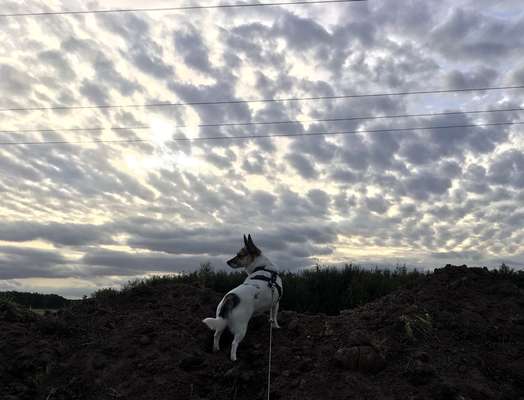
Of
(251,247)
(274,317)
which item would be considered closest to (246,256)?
(251,247)

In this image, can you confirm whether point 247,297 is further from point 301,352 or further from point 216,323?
point 301,352

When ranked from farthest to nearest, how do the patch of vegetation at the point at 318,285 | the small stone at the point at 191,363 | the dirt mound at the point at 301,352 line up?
the patch of vegetation at the point at 318,285, the small stone at the point at 191,363, the dirt mound at the point at 301,352

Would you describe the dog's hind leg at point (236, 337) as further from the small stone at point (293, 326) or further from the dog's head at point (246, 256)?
the dog's head at point (246, 256)

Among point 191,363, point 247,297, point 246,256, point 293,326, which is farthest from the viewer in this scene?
point 246,256

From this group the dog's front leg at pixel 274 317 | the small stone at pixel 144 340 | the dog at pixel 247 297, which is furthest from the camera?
the dog's front leg at pixel 274 317

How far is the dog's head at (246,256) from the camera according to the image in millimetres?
10633

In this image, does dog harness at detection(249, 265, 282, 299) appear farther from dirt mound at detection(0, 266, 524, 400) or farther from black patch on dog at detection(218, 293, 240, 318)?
black patch on dog at detection(218, 293, 240, 318)

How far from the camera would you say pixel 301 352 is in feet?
28.1


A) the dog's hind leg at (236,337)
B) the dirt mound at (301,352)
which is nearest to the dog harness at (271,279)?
the dirt mound at (301,352)

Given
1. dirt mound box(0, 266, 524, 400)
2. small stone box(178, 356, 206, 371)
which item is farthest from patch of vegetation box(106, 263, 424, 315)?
small stone box(178, 356, 206, 371)

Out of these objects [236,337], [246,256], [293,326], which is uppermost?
[246,256]

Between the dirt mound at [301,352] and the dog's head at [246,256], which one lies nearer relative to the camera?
the dirt mound at [301,352]

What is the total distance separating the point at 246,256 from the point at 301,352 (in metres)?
2.79

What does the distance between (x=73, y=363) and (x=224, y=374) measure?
2999 millimetres
